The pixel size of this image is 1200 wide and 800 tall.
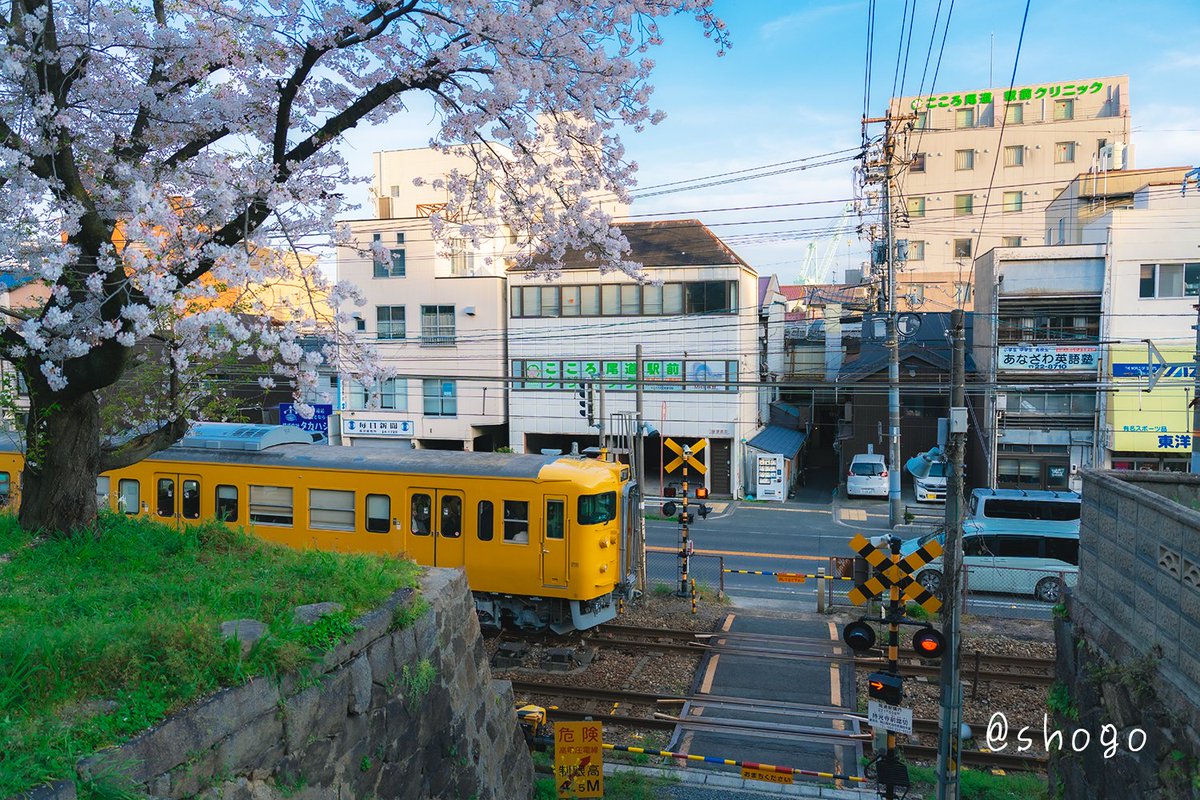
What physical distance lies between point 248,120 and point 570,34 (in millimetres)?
3000

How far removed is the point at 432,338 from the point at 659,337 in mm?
9454

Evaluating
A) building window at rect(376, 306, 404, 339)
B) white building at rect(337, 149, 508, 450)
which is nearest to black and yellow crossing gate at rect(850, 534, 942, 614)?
white building at rect(337, 149, 508, 450)

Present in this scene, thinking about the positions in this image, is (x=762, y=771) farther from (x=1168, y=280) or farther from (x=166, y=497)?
(x=1168, y=280)

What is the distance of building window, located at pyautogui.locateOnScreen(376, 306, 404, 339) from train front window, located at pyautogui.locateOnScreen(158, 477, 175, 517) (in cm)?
2036

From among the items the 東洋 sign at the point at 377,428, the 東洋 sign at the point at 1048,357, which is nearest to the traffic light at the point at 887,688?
the 東洋 sign at the point at 1048,357

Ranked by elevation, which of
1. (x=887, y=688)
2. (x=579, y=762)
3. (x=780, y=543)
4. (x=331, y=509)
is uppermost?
(x=331, y=509)

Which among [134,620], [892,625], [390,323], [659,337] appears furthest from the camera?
[390,323]

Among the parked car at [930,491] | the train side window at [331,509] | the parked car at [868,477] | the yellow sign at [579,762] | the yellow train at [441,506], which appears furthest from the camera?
the parked car at [868,477]

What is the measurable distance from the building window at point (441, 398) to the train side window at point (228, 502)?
19.9 metres

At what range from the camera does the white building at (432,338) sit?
112 feet

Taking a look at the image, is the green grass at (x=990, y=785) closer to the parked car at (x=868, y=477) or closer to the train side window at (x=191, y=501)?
the train side window at (x=191, y=501)

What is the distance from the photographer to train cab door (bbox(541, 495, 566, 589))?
13203mm

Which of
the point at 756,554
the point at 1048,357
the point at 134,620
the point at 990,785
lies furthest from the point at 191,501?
the point at 1048,357

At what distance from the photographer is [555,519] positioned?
1323 centimetres
